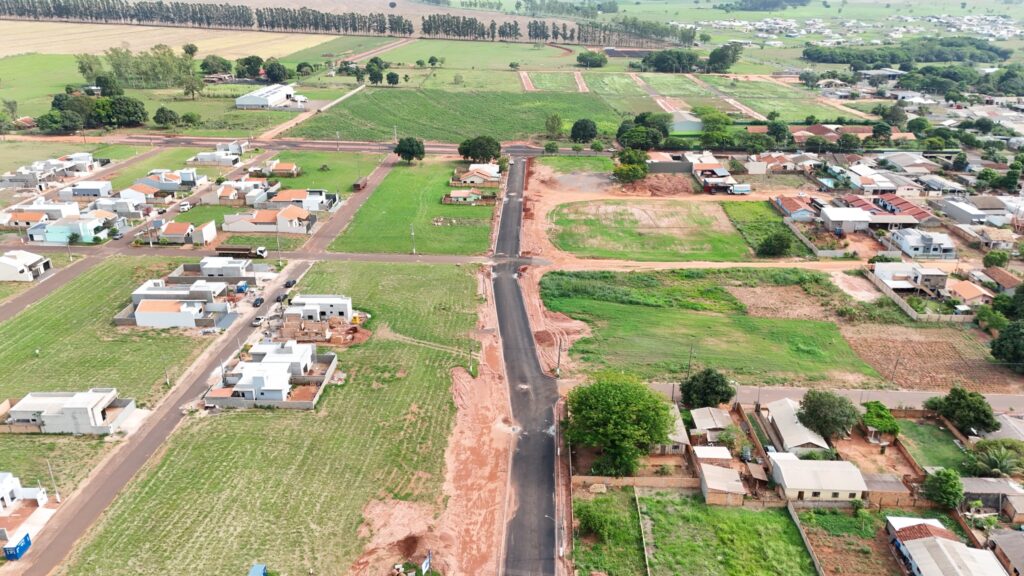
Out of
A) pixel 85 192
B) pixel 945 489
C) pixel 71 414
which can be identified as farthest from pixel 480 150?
pixel 945 489

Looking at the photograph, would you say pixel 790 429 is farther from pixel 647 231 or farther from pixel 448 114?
pixel 448 114

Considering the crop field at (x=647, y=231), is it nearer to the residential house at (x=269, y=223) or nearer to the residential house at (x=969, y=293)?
the residential house at (x=969, y=293)

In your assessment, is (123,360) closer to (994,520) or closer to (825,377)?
(825,377)

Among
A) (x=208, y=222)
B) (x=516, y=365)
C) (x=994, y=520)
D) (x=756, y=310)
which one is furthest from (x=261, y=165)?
(x=994, y=520)

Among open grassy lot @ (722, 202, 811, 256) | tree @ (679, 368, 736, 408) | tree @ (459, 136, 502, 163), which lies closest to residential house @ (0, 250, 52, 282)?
tree @ (459, 136, 502, 163)

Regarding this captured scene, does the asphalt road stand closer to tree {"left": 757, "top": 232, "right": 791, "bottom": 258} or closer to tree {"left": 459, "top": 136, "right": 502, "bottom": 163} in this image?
tree {"left": 757, "top": 232, "right": 791, "bottom": 258}

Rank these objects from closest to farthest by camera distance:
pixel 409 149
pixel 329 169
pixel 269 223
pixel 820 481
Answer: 1. pixel 820 481
2. pixel 269 223
3. pixel 329 169
4. pixel 409 149

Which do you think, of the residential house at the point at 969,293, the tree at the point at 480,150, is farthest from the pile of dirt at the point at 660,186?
the residential house at the point at 969,293
